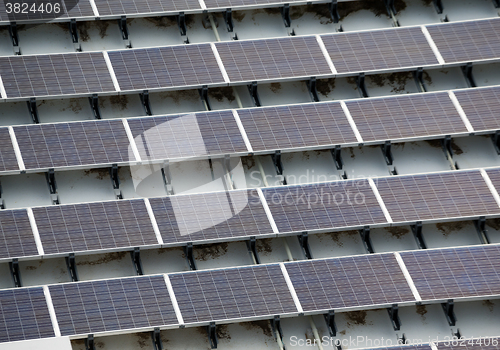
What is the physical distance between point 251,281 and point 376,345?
3952mm

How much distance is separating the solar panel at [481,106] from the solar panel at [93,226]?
10838 millimetres

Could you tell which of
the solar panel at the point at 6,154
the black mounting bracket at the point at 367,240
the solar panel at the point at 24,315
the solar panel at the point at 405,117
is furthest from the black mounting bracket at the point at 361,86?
the solar panel at the point at 24,315

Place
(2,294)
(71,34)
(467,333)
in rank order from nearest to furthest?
(2,294) < (467,333) < (71,34)

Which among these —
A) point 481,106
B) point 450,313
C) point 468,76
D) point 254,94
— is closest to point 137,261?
point 254,94

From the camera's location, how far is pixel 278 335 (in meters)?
24.2

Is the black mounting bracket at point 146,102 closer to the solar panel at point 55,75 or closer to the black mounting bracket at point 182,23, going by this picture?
the solar panel at point 55,75

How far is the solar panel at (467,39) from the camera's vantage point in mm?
28984

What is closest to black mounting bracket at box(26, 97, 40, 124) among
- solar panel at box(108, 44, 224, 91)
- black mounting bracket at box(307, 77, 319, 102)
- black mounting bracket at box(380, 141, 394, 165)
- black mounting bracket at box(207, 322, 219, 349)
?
solar panel at box(108, 44, 224, 91)

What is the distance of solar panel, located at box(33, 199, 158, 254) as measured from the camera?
2420 centimetres

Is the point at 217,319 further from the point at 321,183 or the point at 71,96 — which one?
the point at 71,96

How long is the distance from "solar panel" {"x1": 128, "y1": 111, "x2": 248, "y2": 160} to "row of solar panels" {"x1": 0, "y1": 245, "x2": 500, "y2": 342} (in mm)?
3890

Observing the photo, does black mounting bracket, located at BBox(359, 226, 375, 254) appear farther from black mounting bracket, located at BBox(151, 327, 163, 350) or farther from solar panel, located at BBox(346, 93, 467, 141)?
black mounting bracket, located at BBox(151, 327, 163, 350)

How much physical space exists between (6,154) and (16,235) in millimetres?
2651

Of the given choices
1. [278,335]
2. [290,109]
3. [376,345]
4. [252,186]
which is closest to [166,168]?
[252,186]
